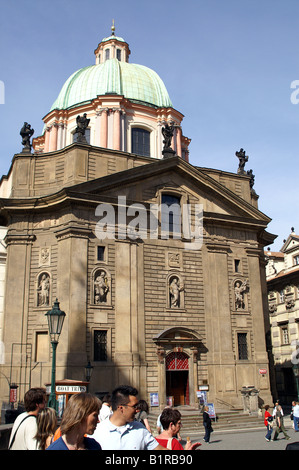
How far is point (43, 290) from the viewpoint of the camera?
1225 inches

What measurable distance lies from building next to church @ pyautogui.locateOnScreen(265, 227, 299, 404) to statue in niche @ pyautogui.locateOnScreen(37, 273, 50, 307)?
23997mm

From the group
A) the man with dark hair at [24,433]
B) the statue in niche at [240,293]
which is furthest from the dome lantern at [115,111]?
the man with dark hair at [24,433]

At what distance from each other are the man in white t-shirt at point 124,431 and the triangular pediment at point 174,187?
1036 inches

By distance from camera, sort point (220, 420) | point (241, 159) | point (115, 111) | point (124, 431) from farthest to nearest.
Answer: point (115, 111) < point (241, 159) < point (220, 420) < point (124, 431)

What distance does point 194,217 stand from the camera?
35.4 meters

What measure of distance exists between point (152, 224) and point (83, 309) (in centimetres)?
778

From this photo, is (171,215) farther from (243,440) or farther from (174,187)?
(243,440)

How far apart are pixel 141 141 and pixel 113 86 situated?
5898 millimetres

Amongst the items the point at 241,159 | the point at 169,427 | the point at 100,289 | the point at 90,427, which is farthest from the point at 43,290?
the point at 90,427

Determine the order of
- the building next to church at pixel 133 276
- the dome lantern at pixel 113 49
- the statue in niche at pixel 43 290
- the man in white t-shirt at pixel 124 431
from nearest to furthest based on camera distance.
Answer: the man in white t-shirt at pixel 124 431 → the building next to church at pixel 133 276 → the statue in niche at pixel 43 290 → the dome lantern at pixel 113 49

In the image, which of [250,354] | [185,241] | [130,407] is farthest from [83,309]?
[130,407]

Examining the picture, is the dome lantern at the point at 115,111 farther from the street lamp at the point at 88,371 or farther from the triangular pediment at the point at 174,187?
the street lamp at the point at 88,371

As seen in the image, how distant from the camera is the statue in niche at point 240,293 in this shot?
35281 mm

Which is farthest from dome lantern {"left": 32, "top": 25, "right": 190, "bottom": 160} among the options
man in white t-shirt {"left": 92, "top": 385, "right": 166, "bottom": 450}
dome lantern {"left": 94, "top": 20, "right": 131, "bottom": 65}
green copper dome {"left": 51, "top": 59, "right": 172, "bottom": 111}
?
man in white t-shirt {"left": 92, "top": 385, "right": 166, "bottom": 450}
